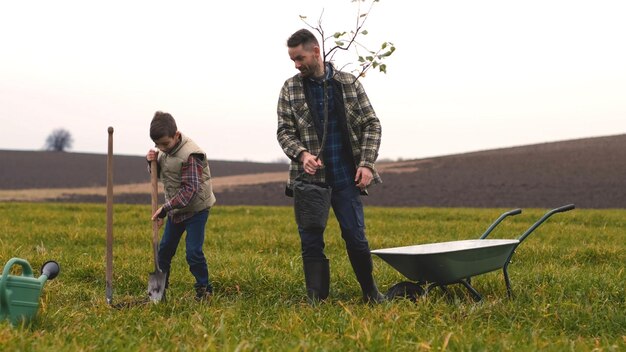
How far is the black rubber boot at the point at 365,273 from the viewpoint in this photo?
16.0 feet

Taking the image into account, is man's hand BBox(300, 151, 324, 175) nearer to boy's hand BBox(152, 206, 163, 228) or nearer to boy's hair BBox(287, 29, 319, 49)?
boy's hair BBox(287, 29, 319, 49)

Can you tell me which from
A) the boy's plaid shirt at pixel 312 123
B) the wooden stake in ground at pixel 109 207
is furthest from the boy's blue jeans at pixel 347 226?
the wooden stake in ground at pixel 109 207

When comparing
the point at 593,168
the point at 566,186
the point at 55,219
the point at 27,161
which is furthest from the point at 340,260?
the point at 27,161

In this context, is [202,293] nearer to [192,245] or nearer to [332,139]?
[192,245]

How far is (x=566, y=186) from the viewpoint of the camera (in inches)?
904

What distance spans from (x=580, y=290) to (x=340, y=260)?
2.53 meters

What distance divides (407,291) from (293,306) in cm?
86

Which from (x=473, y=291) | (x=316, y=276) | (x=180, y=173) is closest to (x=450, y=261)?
(x=473, y=291)

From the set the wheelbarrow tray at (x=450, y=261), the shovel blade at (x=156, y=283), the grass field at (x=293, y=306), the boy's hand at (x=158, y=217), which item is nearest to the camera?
the grass field at (x=293, y=306)

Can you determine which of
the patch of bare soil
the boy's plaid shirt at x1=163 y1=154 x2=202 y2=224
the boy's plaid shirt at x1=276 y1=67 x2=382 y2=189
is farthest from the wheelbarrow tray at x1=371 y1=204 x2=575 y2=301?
the patch of bare soil

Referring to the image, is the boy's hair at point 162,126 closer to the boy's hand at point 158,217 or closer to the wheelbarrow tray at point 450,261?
the boy's hand at point 158,217

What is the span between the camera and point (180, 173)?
201 inches

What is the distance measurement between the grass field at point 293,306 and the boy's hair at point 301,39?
1793 millimetres

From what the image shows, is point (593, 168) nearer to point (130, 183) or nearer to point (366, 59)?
point (130, 183)
